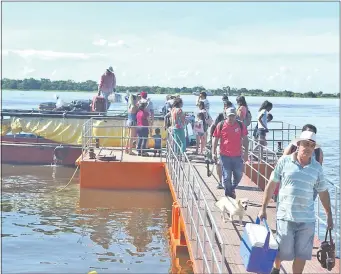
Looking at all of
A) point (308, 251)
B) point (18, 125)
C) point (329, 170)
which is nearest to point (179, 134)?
point (308, 251)

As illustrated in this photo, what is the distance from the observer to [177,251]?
8.90 meters

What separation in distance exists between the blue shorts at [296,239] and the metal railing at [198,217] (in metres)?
0.61

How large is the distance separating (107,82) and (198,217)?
1356 centimetres

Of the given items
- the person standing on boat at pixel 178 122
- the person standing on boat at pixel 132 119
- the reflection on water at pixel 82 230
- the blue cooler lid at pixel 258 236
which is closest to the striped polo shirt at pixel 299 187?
the blue cooler lid at pixel 258 236

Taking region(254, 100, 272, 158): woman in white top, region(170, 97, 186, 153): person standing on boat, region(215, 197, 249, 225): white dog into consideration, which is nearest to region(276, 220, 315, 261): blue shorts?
region(215, 197, 249, 225): white dog

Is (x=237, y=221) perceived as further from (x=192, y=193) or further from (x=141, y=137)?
(x=141, y=137)

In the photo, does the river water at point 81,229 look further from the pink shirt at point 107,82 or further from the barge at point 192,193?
the pink shirt at point 107,82

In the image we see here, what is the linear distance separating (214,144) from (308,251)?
380cm

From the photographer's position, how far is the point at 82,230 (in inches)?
432

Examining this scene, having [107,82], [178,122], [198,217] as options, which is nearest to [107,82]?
[107,82]

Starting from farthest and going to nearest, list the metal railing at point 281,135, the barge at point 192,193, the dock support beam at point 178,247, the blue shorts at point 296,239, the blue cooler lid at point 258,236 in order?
the metal railing at point 281,135 < the dock support beam at point 178,247 < the barge at point 192,193 < the blue cooler lid at point 258,236 < the blue shorts at point 296,239

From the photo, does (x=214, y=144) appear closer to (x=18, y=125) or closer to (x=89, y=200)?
(x=89, y=200)

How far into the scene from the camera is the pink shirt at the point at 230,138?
8969 millimetres

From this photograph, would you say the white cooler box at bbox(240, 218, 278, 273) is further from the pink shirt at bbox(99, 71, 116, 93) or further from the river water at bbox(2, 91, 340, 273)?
the pink shirt at bbox(99, 71, 116, 93)
